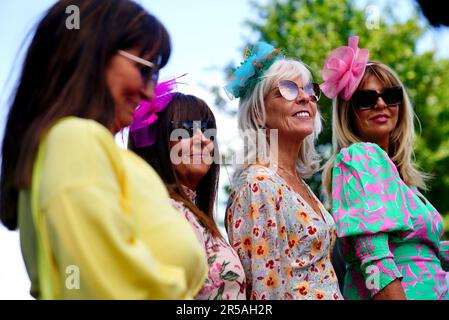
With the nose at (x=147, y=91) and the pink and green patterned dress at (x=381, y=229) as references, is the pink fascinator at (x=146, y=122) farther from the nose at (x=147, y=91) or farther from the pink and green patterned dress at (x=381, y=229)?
the nose at (x=147, y=91)

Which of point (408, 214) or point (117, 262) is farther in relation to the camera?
point (408, 214)


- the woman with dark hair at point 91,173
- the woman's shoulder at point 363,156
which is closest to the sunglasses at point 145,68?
the woman with dark hair at point 91,173

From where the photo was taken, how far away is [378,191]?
154 inches

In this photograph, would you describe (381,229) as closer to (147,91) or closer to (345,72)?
(345,72)

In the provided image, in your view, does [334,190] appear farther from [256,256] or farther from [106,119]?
[106,119]

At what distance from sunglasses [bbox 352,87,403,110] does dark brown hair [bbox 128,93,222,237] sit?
2.77 feet

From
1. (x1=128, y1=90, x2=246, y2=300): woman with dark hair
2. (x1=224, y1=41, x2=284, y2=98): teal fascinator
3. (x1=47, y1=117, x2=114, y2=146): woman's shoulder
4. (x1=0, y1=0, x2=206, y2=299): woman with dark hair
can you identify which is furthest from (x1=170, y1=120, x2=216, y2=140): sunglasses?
(x1=47, y1=117, x2=114, y2=146): woman's shoulder

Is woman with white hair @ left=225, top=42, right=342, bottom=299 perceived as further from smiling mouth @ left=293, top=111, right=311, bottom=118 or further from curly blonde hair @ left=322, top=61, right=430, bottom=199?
curly blonde hair @ left=322, top=61, right=430, bottom=199

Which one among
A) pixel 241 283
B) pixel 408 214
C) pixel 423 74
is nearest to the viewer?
pixel 241 283

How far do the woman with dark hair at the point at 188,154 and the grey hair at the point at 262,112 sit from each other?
23cm

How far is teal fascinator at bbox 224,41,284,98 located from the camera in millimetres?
4305

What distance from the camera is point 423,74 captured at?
18.2 m

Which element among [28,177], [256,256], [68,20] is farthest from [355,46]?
[28,177]

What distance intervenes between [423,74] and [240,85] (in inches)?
575
